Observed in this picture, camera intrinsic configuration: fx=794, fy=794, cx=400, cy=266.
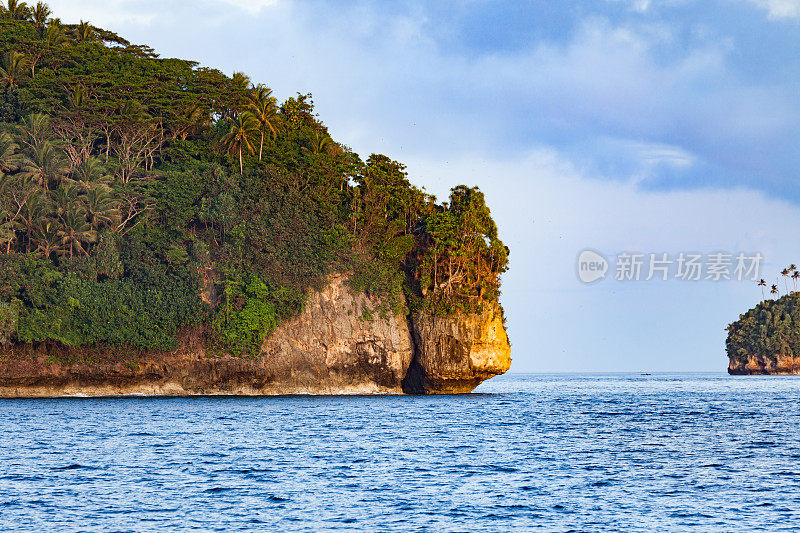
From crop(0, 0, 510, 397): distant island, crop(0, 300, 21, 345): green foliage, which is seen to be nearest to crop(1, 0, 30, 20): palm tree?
crop(0, 0, 510, 397): distant island

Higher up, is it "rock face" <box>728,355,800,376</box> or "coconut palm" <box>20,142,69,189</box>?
"coconut palm" <box>20,142,69,189</box>

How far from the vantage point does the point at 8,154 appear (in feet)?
179

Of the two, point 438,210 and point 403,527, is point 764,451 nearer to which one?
point 403,527

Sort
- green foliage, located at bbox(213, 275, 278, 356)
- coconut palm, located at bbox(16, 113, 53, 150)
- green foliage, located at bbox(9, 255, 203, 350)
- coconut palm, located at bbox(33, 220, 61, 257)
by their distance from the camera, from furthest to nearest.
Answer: coconut palm, located at bbox(16, 113, 53, 150) < green foliage, located at bbox(213, 275, 278, 356) < coconut palm, located at bbox(33, 220, 61, 257) < green foliage, located at bbox(9, 255, 203, 350)

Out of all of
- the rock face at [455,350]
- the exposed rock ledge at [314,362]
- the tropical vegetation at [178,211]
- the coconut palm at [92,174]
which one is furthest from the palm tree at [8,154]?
the rock face at [455,350]

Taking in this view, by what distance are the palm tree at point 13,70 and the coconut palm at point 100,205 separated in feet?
42.6

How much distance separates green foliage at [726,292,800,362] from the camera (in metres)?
140

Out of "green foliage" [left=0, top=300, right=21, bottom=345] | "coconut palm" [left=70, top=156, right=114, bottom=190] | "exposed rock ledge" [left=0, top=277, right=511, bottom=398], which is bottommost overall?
"exposed rock ledge" [left=0, top=277, right=511, bottom=398]

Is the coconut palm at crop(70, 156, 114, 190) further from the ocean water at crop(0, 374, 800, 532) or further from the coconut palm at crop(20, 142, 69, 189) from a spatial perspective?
the ocean water at crop(0, 374, 800, 532)

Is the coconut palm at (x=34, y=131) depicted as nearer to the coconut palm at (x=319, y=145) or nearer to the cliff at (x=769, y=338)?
the coconut palm at (x=319, y=145)

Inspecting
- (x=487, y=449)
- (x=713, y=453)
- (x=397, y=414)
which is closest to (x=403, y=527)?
(x=487, y=449)

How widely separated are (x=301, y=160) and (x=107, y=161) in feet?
47.4

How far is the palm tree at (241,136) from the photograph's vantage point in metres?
59.2

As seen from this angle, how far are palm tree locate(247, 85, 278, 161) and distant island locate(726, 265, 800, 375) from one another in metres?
110
